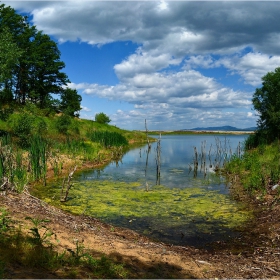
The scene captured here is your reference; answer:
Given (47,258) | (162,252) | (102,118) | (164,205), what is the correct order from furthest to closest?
(102,118) < (164,205) < (162,252) < (47,258)

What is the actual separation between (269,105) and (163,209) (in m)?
26.7

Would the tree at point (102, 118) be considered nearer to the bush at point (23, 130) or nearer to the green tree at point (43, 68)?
the green tree at point (43, 68)

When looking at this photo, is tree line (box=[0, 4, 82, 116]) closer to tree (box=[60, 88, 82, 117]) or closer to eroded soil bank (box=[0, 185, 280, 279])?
tree (box=[60, 88, 82, 117])

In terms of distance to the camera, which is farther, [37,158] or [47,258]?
[37,158]

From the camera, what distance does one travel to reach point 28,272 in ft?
16.9

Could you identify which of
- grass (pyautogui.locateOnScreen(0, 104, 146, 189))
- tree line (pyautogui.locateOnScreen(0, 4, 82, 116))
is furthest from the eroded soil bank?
tree line (pyautogui.locateOnScreen(0, 4, 82, 116))

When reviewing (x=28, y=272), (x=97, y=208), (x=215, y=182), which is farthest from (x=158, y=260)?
(x=215, y=182)

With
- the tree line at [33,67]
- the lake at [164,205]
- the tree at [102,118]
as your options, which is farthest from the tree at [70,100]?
the lake at [164,205]

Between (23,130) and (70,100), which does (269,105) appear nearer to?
(23,130)

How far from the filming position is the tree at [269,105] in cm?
3394

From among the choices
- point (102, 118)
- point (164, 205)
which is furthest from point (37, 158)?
point (102, 118)

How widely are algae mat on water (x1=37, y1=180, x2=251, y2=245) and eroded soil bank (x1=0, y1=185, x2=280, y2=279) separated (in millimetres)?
910

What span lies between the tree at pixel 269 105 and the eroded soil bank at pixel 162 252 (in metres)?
26.5

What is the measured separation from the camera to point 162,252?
743 centimetres
